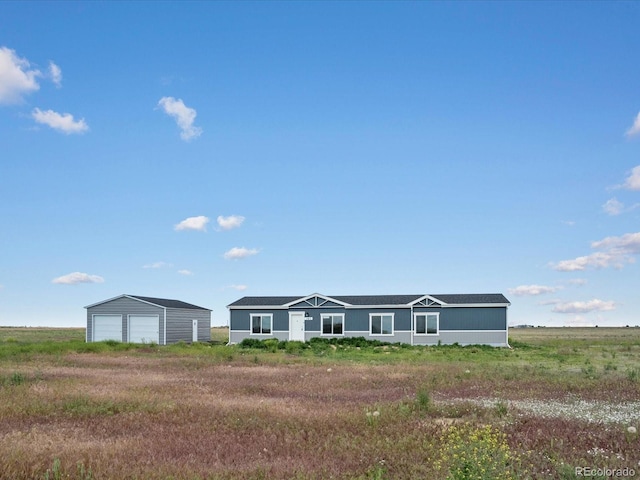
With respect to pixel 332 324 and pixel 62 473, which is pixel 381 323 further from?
pixel 62 473

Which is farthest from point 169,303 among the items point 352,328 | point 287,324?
point 352,328

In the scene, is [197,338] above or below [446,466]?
below

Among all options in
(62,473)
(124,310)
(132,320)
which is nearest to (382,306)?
(132,320)

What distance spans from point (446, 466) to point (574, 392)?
34.1 feet

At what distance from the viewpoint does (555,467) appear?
27.0ft

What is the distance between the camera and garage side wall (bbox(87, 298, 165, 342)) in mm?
52094

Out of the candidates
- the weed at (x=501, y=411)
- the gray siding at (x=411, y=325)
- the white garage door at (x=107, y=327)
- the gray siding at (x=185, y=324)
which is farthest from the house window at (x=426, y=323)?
the weed at (x=501, y=411)

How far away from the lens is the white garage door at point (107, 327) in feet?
171

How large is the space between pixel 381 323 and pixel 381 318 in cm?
41

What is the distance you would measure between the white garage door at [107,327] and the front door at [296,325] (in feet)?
46.8

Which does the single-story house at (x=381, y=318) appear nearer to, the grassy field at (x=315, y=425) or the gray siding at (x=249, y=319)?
the gray siding at (x=249, y=319)

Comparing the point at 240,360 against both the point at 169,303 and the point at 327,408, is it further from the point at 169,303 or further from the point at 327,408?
the point at 169,303

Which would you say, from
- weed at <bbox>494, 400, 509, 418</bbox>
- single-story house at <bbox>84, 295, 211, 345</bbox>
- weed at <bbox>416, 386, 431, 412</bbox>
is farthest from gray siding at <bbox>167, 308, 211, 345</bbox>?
weed at <bbox>494, 400, 509, 418</bbox>

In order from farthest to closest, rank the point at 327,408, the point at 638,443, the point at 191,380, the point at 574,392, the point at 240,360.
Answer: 1. the point at 240,360
2. the point at 191,380
3. the point at 574,392
4. the point at 327,408
5. the point at 638,443
